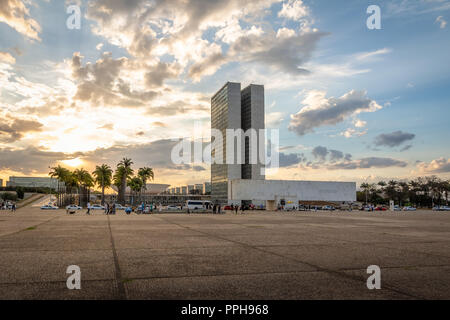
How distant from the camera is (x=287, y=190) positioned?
366ft

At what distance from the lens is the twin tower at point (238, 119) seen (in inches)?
6560

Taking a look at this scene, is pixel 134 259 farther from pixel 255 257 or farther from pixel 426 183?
pixel 426 183

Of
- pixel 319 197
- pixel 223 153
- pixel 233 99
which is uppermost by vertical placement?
pixel 233 99

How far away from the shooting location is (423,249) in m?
13.0

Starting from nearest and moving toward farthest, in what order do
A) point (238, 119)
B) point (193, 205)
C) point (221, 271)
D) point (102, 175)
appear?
point (221, 271), point (193, 205), point (102, 175), point (238, 119)

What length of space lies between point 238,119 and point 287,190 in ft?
216

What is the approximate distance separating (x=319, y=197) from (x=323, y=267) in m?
112

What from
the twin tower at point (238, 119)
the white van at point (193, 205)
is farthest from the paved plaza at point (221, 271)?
the twin tower at point (238, 119)

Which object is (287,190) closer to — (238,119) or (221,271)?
(238,119)

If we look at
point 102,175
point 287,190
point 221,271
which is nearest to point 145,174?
point 102,175

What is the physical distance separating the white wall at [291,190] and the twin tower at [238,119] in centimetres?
5250

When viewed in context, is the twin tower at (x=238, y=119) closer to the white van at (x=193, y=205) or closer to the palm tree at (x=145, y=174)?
the palm tree at (x=145, y=174)
